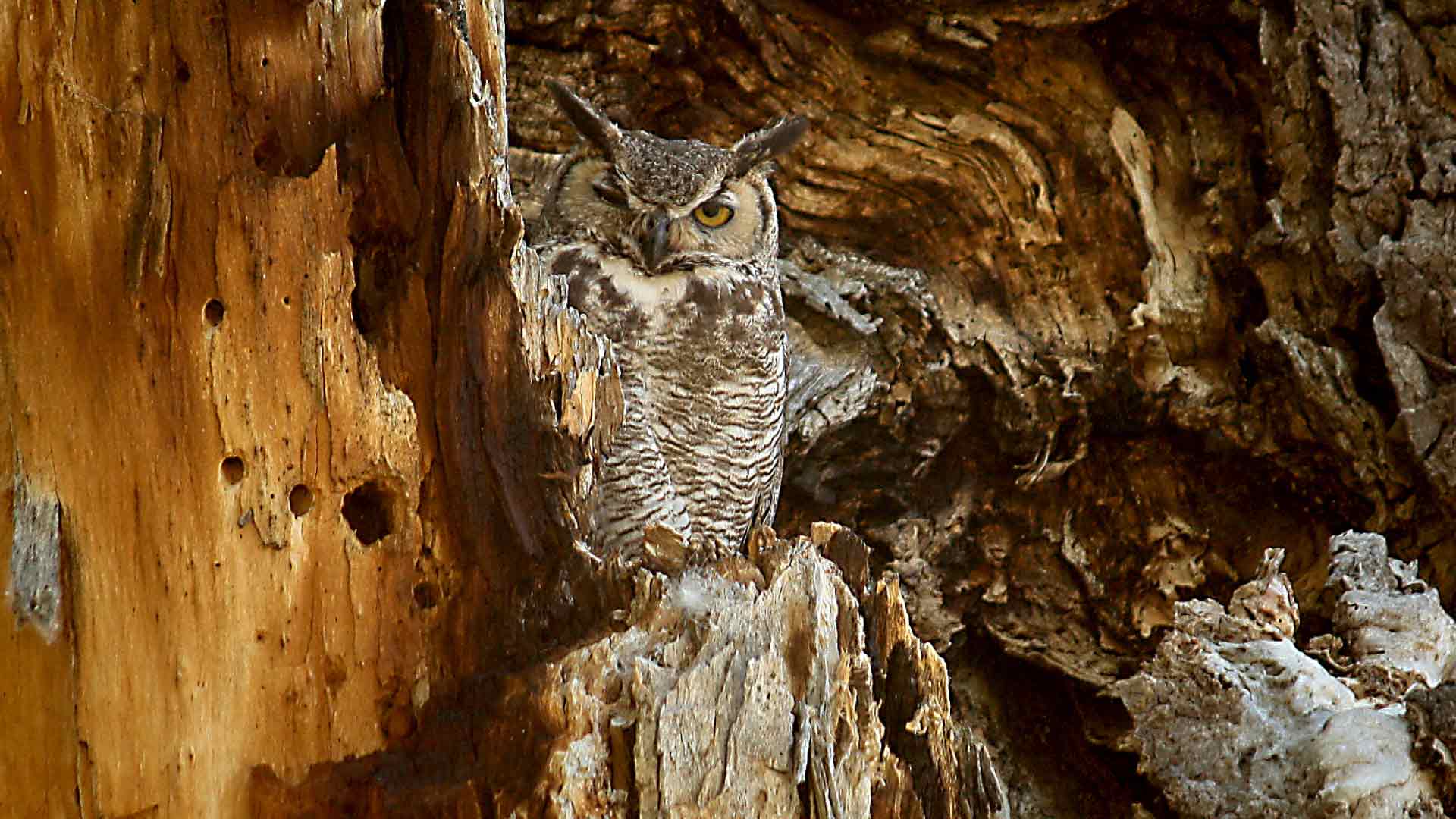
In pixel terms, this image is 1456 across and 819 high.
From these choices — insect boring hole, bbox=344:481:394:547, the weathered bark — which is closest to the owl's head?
the weathered bark

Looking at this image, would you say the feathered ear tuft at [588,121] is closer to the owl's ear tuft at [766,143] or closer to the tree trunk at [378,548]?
the owl's ear tuft at [766,143]

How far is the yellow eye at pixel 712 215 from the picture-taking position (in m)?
1.89

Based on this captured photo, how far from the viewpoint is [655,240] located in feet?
5.95

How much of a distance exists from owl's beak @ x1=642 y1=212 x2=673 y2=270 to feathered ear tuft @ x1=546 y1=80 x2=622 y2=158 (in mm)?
128

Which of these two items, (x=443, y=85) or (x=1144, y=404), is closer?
(x=443, y=85)

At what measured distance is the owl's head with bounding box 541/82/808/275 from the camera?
183cm

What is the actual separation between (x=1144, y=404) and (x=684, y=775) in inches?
54.1

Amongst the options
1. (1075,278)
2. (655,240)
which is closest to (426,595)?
(655,240)

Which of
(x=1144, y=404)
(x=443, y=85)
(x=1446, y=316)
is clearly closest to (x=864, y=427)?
(x=1144, y=404)

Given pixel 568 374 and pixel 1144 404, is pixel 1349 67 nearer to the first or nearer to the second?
pixel 1144 404

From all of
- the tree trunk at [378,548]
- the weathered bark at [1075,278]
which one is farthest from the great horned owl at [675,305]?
the tree trunk at [378,548]

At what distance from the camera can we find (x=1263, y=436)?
2.04m

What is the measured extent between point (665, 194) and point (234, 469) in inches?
36.4

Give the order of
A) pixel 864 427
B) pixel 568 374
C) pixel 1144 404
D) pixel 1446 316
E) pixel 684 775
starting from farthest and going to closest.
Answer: pixel 864 427 → pixel 1144 404 → pixel 1446 316 → pixel 568 374 → pixel 684 775
